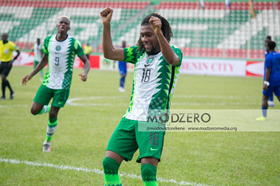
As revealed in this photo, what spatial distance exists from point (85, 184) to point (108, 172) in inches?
49.2

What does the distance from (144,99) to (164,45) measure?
1.95 ft

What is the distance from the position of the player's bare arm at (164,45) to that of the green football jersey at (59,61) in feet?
10.6

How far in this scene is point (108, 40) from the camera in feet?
9.47

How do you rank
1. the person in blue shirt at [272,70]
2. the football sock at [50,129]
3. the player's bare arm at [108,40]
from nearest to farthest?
the player's bare arm at [108,40], the football sock at [50,129], the person in blue shirt at [272,70]

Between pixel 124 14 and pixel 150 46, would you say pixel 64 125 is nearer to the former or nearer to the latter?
pixel 150 46

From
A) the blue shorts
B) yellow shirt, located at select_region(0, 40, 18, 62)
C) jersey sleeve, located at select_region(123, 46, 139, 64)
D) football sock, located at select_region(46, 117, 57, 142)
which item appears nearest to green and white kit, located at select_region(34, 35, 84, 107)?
football sock, located at select_region(46, 117, 57, 142)

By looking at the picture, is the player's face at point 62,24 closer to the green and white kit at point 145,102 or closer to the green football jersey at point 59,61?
the green football jersey at point 59,61

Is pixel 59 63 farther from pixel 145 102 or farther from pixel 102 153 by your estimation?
pixel 145 102

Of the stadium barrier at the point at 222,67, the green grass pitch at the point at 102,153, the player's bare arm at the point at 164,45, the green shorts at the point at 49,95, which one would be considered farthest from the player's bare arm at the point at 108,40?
the stadium barrier at the point at 222,67

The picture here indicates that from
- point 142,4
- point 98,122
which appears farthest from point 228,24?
point 98,122

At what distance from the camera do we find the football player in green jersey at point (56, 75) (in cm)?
540

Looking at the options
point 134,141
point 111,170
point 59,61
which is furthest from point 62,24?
point 111,170

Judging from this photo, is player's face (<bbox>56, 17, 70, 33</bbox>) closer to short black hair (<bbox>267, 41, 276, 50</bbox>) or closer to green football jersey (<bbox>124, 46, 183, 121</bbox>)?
green football jersey (<bbox>124, 46, 183, 121</bbox>)

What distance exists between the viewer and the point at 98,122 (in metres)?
7.67
